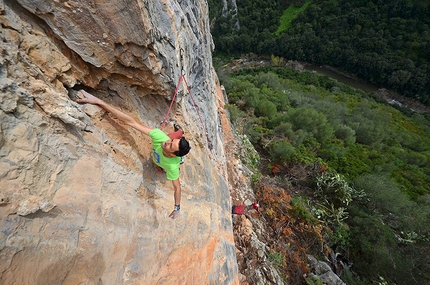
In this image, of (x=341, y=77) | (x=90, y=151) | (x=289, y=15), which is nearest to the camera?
(x=90, y=151)

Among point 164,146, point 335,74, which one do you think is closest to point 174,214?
point 164,146

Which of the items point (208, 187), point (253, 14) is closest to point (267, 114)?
→ point (208, 187)

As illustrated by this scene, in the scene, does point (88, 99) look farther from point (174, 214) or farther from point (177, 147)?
point (174, 214)

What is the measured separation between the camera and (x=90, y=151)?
2.32 m

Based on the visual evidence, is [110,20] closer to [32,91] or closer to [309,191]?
[32,91]

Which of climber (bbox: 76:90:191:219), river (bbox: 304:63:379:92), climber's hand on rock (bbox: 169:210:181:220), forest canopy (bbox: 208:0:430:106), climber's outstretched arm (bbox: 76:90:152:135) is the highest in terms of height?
climber's outstretched arm (bbox: 76:90:152:135)

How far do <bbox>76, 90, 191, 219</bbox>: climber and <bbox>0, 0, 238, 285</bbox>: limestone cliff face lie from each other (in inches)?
4.7

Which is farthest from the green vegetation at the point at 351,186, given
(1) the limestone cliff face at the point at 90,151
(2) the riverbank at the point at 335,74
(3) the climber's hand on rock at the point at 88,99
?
(2) the riverbank at the point at 335,74

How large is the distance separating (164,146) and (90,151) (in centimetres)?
77

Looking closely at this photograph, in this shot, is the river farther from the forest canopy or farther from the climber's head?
the climber's head

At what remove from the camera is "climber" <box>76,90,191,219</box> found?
2.62 m

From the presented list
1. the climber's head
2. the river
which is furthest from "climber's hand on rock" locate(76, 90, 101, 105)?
the river

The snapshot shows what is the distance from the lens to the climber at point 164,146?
262cm

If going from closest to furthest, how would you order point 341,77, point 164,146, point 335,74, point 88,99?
point 88,99 → point 164,146 → point 341,77 → point 335,74
